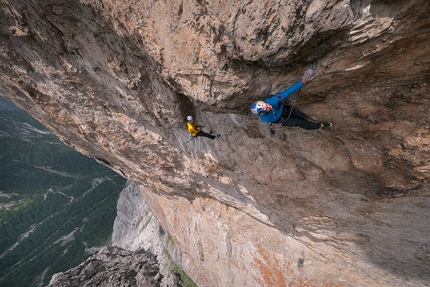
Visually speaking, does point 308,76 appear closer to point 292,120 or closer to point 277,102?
point 277,102

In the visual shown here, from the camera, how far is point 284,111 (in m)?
4.96

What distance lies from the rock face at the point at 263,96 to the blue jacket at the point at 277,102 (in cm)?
22

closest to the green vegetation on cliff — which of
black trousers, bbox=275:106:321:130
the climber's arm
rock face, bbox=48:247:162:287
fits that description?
rock face, bbox=48:247:162:287

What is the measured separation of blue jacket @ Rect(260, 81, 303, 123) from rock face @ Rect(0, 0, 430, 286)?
22cm

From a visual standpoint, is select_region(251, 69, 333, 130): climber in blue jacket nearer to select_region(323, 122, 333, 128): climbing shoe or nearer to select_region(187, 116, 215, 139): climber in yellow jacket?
select_region(323, 122, 333, 128): climbing shoe

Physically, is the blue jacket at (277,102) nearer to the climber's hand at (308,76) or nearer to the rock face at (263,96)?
the climber's hand at (308,76)

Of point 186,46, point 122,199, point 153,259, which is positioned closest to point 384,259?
point 186,46

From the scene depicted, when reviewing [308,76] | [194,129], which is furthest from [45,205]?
[308,76]

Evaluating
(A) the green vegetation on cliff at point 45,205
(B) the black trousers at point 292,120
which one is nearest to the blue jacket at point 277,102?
(B) the black trousers at point 292,120

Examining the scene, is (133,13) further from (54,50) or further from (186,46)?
(54,50)

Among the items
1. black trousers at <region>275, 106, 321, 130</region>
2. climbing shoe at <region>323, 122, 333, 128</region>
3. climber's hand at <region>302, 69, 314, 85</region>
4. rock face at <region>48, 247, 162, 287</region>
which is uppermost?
climber's hand at <region>302, 69, 314, 85</region>

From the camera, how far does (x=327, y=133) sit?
5.43 meters

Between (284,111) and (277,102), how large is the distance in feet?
1.69

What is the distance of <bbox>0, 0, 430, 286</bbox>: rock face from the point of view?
3576 millimetres
